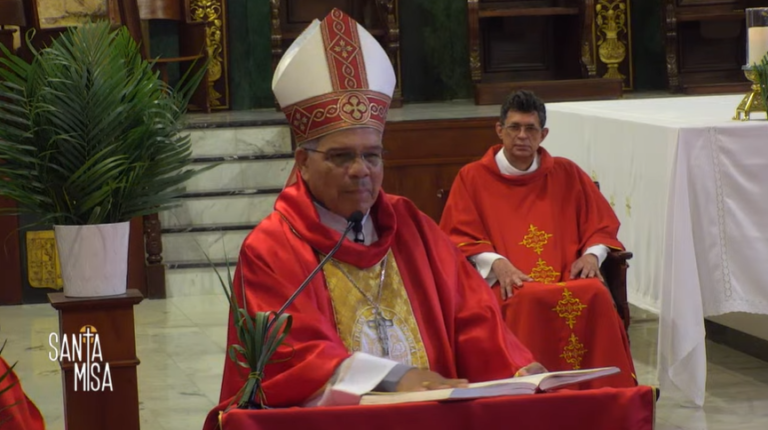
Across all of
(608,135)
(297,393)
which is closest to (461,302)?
(297,393)

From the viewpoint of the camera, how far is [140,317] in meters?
7.14

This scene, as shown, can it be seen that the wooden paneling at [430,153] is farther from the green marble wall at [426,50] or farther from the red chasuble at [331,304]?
the red chasuble at [331,304]

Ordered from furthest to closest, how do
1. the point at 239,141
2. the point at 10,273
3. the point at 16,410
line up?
the point at 239,141, the point at 10,273, the point at 16,410

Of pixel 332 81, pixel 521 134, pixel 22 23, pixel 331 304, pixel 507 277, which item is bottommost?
pixel 507 277

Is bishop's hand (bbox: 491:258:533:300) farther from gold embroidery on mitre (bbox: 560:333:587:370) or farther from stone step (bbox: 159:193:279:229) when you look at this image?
stone step (bbox: 159:193:279:229)

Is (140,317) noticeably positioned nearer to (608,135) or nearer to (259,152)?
(259,152)

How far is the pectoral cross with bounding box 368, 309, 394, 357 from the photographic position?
298cm

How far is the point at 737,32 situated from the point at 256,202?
14.9ft

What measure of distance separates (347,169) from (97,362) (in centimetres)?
92

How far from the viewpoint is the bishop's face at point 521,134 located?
4.93m

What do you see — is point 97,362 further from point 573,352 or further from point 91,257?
point 573,352

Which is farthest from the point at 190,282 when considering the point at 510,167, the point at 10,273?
the point at 510,167

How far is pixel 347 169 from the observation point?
284 cm

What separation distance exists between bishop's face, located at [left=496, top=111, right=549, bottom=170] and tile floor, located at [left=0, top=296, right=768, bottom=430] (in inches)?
43.2
